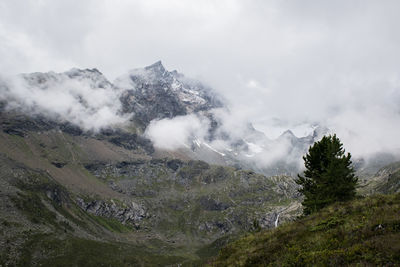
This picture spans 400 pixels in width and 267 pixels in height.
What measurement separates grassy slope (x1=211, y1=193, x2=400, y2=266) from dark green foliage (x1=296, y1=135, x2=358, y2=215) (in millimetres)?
16476

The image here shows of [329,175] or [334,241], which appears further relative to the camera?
[329,175]

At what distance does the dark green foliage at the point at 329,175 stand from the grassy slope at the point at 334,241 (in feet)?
54.1

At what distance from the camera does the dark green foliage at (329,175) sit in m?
39.0

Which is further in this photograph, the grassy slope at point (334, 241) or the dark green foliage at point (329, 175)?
the dark green foliage at point (329, 175)

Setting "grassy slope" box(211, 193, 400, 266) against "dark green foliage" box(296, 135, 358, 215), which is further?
"dark green foliage" box(296, 135, 358, 215)

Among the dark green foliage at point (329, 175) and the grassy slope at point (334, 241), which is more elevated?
the dark green foliage at point (329, 175)

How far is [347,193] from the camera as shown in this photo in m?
39.3

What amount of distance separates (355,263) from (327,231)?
5885 mm

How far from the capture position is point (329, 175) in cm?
3925

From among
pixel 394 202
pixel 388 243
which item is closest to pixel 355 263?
pixel 388 243

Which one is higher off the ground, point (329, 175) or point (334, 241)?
point (329, 175)

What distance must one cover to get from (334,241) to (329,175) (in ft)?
83.0

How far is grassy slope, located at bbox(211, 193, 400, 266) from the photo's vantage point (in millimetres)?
13078

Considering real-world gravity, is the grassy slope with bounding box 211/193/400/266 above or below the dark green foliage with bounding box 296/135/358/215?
below
